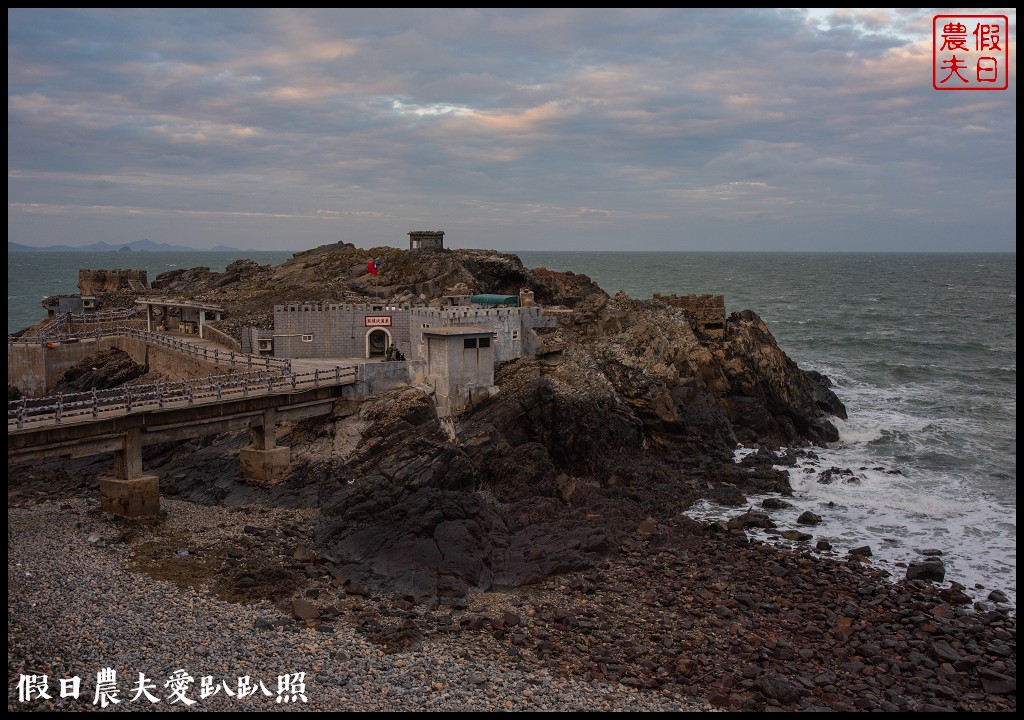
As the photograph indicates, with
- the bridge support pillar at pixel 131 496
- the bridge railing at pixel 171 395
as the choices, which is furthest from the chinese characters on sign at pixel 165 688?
the bridge railing at pixel 171 395

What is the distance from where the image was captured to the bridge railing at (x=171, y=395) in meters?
28.7

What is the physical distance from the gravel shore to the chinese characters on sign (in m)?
0.05

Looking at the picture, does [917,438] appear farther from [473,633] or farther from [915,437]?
[473,633]

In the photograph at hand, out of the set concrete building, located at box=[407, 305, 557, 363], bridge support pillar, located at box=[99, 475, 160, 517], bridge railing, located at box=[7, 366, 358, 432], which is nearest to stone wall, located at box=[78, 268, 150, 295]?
bridge railing, located at box=[7, 366, 358, 432]

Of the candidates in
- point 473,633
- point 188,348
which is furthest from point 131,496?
point 188,348

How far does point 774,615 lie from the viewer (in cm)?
2556

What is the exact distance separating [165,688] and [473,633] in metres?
8.09

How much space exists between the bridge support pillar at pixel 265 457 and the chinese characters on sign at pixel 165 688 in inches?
564

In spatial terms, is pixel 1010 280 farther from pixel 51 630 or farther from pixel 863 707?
pixel 51 630

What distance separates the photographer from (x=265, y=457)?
33.8 meters

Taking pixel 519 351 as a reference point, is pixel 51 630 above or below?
below

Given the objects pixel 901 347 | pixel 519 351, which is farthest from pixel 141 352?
pixel 901 347

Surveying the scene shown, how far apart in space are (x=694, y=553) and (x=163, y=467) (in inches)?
878

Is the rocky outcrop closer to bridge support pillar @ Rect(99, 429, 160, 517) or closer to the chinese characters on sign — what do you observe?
bridge support pillar @ Rect(99, 429, 160, 517)
